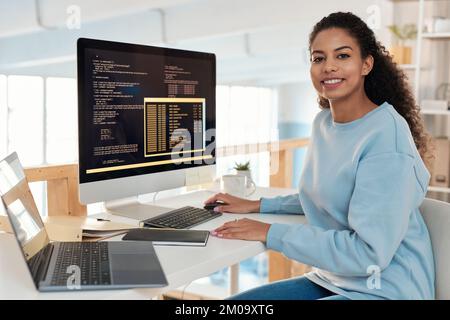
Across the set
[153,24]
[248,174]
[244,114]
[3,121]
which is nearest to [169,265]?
[248,174]

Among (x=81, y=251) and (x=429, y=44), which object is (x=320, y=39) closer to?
(x=81, y=251)

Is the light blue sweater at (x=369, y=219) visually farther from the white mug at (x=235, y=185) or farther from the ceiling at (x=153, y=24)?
the ceiling at (x=153, y=24)

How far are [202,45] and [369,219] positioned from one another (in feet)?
20.4

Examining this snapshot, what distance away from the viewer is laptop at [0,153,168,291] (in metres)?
1.09

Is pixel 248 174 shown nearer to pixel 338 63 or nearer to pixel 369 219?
pixel 338 63

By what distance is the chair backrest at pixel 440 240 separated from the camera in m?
1.37

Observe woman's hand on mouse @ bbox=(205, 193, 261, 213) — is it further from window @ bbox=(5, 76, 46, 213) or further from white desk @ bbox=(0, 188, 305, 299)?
window @ bbox=(5, 76, 46, 213)

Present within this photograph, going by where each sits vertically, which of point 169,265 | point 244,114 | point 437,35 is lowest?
point 169,265

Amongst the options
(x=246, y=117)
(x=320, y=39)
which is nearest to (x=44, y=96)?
(x=246, y=117)

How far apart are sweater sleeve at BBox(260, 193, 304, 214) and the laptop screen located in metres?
0.69

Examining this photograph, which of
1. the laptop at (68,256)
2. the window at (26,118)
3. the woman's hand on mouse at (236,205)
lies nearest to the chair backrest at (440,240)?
the woman's hand on mouse at (236,205)

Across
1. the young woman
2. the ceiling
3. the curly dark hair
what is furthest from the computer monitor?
the ceiling

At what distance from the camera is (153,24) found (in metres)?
5.78

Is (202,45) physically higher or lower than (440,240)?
higher
